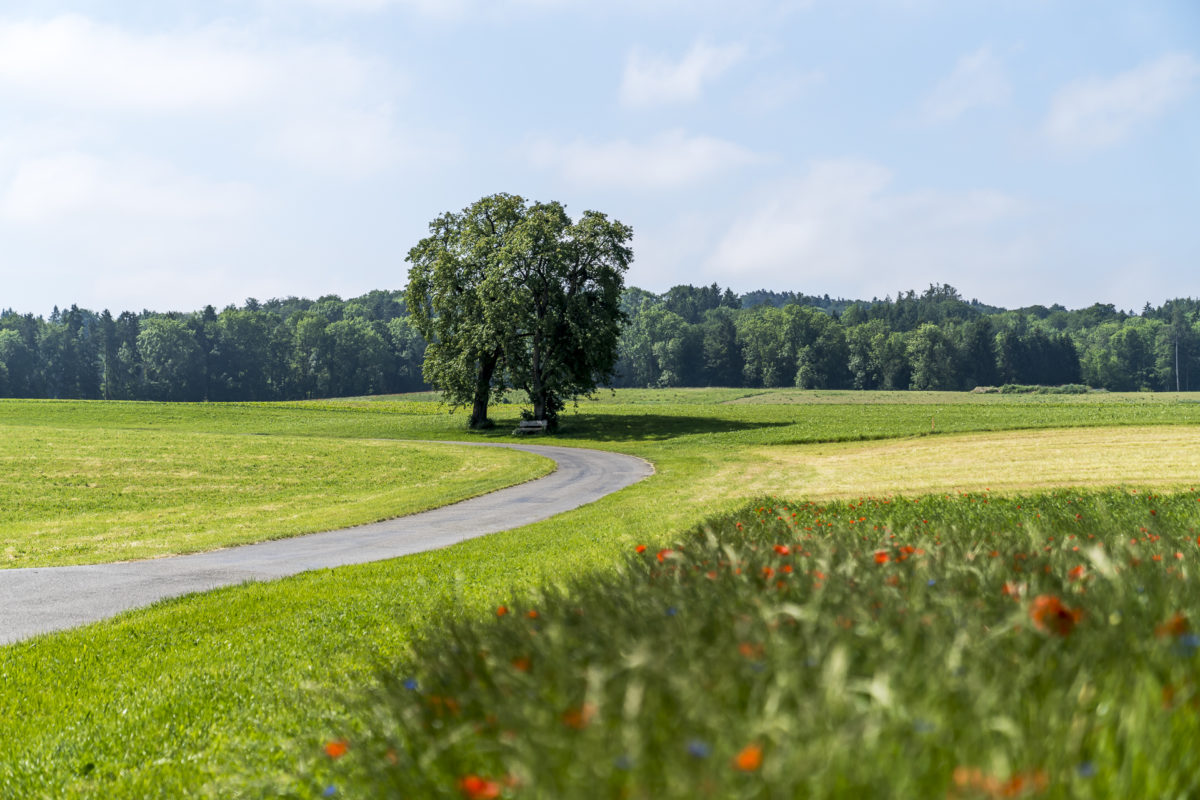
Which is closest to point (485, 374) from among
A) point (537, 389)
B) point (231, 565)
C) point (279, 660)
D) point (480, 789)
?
point (537, 389)

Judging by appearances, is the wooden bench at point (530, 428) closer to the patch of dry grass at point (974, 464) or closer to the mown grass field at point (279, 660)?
the patch of dry grass at point (974, 464)

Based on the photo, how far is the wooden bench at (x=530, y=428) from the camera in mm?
55031

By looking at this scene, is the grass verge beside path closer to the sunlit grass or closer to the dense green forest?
the sunlit grass

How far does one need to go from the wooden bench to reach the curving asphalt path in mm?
28132

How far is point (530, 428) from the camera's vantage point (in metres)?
55.0

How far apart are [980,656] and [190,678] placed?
666 cm

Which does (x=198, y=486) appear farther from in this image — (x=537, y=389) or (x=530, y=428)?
(x=537, y=389)

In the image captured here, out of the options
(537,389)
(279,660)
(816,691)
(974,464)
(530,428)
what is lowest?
(974,464)

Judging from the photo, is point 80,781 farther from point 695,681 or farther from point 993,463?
point 993,463

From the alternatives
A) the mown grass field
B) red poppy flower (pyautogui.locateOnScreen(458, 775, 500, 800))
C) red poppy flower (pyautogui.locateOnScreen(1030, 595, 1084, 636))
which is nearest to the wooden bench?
the mown grass field

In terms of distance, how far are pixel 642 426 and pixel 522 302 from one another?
13.6 metres

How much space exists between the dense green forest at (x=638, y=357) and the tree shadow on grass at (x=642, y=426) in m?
79.8

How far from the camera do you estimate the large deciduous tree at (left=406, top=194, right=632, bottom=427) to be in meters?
52.8

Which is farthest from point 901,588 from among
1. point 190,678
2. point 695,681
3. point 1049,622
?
point 190,678
